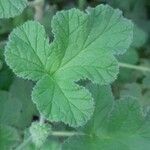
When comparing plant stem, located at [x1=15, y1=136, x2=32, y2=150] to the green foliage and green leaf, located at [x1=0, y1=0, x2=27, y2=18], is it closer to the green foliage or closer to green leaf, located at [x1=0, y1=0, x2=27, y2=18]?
the green foliage

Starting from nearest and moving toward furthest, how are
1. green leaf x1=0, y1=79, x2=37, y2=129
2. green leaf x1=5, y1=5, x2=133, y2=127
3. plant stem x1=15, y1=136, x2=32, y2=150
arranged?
green leaf x1=5, y1=5, x2=133, y2=127, plant stem x1=15, y1=136, x2=32, y2=150, green leaf x1=0, y1=79, x2=37, y2=129

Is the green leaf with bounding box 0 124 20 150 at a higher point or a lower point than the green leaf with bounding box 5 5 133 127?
lower

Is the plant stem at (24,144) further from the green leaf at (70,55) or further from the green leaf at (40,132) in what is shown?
the green leaf at (70,55)

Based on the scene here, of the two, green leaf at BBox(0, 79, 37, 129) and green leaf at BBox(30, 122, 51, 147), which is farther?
green leaf at BBox(0, 79, 37, 129)

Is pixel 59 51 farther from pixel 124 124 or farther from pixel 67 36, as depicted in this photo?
pixel 124 124

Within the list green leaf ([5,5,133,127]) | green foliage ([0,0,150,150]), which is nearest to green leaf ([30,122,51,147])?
green foliage ([0,0,150,150])

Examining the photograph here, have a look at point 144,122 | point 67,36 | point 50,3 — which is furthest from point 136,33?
point 67,36

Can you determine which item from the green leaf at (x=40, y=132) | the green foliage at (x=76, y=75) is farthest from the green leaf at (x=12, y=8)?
the green leaf at (x=40, y=132)

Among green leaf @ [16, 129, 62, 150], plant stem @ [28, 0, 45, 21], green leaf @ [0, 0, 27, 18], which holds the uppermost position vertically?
green leaf @ [0, 0, 27, 18]
